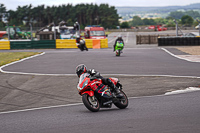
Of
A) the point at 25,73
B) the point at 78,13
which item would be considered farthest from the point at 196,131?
the point at 78,13

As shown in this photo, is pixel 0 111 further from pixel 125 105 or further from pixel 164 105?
pixel 164 105

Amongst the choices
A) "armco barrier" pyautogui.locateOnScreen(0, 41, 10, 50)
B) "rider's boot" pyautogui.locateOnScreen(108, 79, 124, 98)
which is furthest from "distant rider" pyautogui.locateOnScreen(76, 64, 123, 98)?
"armco barrier" pyautogui.locateOnScreen(0, 41, 10, 50)

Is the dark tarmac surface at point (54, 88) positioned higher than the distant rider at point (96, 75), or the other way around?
the distant rider at point (96, 75)

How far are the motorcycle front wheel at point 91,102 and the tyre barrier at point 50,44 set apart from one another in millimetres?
29259

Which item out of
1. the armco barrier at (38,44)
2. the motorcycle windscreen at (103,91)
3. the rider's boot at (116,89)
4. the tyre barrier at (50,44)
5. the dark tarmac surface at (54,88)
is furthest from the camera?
the armco barrier at (38,44)

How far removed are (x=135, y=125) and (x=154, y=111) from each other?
134 centimetres

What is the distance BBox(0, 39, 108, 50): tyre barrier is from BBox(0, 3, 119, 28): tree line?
312 ft

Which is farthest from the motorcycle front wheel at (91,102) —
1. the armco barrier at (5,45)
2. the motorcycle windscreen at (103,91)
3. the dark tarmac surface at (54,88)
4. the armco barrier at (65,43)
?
the armco barrier at (5,45)

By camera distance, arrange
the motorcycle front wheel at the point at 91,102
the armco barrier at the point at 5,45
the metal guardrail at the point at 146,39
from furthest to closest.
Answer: the metal guardrail at the point at 146,39
the armco barrier at the point at 5,45
the motorcycle front wheel at the point at 91,102

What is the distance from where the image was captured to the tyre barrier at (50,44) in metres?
37.2

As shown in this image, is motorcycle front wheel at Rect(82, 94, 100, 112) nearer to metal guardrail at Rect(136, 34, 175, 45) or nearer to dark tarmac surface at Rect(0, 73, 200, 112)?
dark tarmac surface at Rect(0, 73, 200, 112)

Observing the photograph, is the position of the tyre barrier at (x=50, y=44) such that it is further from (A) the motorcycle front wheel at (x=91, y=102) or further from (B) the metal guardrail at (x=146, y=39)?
(A) the motorcycle front wheel at (x=91, y=102)

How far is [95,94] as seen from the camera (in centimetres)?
800

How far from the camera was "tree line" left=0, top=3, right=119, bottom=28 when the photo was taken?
13962 centimetres
